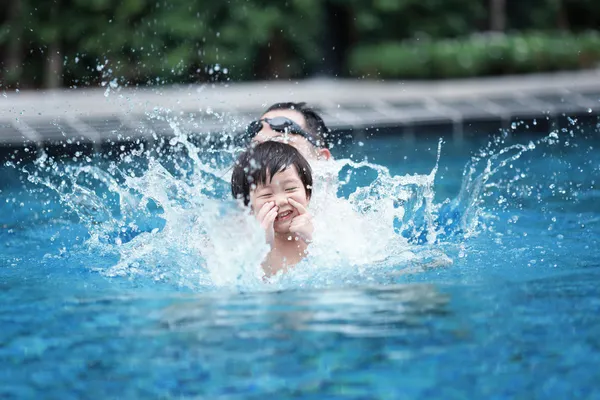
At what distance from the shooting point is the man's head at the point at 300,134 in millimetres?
5305

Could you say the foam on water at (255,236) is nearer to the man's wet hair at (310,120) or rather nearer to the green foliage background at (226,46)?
the man's wet hair at (310,120)

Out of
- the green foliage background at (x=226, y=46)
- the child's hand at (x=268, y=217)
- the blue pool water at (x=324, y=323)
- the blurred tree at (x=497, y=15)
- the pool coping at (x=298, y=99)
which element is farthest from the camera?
the blurred tree at (x=497, y=15)

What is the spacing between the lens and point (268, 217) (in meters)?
4.29

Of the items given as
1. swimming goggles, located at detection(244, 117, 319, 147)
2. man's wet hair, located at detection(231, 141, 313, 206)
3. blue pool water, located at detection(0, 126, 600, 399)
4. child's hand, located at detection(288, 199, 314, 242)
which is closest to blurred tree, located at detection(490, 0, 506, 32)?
blue pool water, located at detection(0, 126, 600, 399)

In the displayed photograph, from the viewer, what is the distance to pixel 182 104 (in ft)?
36.9

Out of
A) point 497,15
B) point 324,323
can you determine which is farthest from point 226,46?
point 324,323

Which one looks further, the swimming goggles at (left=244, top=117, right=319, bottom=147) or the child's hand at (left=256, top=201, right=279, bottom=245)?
the swimming goggles at (left=244, top=117, right=319, bottom=147)

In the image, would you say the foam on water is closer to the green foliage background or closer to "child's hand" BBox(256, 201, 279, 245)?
"child's hand" BBox(256, 201, 279, 245)

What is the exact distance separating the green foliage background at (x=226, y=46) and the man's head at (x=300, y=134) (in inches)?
334

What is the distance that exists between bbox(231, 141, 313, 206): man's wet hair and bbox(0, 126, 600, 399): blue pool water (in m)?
0.45

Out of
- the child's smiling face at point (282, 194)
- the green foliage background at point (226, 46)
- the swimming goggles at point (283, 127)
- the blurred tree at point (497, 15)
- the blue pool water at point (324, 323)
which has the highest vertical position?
the blurred tree at point (497, 15)

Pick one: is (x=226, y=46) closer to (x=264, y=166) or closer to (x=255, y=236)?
(x=264, y=166)

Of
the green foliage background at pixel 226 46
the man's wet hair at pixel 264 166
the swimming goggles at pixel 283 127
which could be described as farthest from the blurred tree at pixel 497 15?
the man's wet hair at pixel 264 166

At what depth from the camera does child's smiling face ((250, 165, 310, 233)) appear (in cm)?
437
